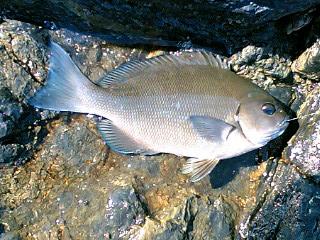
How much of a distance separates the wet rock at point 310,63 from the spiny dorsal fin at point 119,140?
3.81ft

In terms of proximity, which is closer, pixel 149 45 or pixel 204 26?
pixel 204 26

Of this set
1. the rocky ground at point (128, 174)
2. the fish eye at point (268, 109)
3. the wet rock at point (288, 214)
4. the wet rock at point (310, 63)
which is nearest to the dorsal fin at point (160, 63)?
the rocky ground at point (128, 174)

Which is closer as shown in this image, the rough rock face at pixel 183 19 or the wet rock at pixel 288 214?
the rough rock face at pixel 183 19

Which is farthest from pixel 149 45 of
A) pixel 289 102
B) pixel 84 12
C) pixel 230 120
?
pixel 289 102

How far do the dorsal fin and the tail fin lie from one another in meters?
0.19

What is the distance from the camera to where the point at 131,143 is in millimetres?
3314

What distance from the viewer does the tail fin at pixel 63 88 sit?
320 cm

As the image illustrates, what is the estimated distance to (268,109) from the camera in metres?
3.20

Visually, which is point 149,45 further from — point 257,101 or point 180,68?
point 257,101

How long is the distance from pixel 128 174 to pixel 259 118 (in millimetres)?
940

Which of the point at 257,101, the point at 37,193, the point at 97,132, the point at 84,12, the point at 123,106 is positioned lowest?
the point at 37,193

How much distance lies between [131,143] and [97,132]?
0.91ft

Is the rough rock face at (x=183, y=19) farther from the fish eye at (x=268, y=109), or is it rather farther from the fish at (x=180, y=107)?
the fish eye at (x=268, y=109)

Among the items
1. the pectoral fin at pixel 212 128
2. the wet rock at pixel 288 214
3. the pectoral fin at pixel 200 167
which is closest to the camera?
the pectoral fin at pixel 212 128
